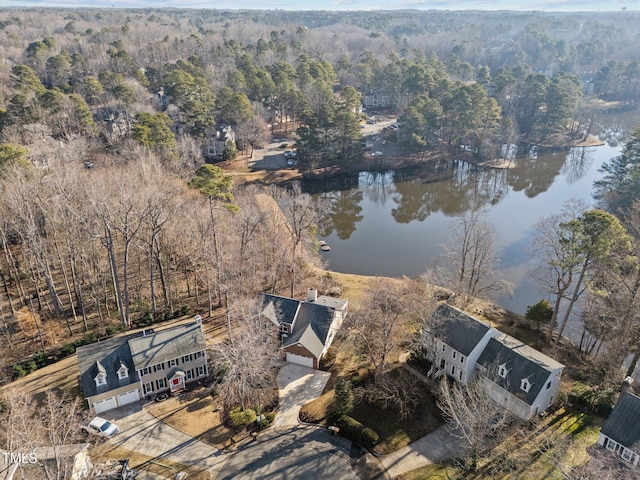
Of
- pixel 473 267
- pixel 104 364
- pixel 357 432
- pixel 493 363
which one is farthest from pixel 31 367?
pixel 473 267

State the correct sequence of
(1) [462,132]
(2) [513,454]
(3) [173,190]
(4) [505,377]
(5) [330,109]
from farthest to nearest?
1. (1) [462,132]
2. (5) [330,109]
3. (3) [173,190]
4. (4) [505,377]
5. (2) [513,454]

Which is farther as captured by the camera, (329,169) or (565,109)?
(565,109)

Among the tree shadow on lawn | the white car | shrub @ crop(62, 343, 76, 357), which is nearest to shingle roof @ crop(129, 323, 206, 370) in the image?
the white car

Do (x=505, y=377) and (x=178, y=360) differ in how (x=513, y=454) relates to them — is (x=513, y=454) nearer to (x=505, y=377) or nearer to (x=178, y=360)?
(x=505, y=377)

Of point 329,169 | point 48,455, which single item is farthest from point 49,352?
point 329,169

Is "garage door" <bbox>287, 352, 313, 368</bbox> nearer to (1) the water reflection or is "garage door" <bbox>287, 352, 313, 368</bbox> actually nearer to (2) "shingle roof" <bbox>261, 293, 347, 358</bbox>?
(2) "shingle roof" <bbox>261, 293, 347, 358</bbox>

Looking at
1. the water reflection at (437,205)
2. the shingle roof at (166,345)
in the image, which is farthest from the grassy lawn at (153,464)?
the water reflection at (437,205)
